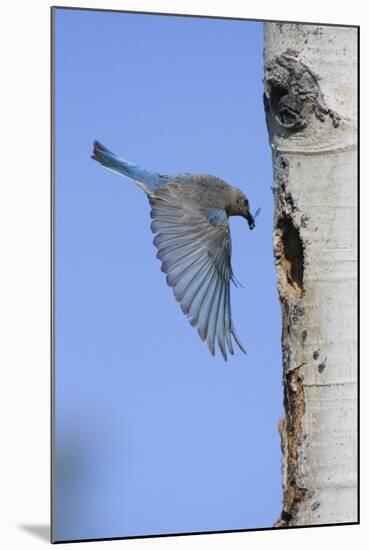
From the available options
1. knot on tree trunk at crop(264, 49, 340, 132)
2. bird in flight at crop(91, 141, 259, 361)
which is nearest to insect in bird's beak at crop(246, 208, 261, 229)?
bird in flight at crop(91, 141, 259, 361)

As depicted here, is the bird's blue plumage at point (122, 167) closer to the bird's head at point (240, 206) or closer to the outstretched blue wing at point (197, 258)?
the outstretched blue wing at point (197, 258)

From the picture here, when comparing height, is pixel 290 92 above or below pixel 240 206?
above

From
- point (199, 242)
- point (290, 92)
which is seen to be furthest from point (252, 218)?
point (290, 92)

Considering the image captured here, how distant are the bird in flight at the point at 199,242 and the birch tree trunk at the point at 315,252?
0.15 m

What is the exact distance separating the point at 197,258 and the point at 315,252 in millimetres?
346

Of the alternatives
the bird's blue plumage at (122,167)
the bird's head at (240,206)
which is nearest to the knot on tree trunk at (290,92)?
the bird's head at (240,206)

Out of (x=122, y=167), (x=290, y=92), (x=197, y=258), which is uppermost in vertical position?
(x=290, y=92)

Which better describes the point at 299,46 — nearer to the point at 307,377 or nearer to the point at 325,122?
the point at 325,122

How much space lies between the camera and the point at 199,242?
4.21m

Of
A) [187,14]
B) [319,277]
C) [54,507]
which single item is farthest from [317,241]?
[54,507]

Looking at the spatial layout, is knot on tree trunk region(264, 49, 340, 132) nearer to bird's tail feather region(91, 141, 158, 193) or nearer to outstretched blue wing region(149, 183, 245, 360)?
outstretched blue wing region(149, 183, 245, 360)

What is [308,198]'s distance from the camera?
4.25 metres

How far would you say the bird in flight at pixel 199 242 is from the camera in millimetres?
4129

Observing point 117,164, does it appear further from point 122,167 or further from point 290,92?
point 290,92
